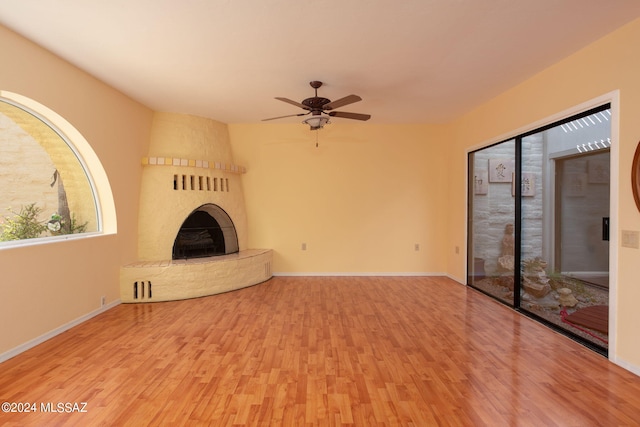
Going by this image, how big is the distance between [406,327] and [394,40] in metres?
2.80

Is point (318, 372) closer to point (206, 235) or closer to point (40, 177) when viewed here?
point (40, 177)

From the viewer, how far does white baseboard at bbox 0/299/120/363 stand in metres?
2.69

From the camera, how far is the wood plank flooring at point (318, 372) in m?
1.96

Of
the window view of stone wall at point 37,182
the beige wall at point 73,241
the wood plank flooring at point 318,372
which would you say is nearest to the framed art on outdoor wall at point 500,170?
the wood plank flooring at point 318,372

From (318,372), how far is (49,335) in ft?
8.72

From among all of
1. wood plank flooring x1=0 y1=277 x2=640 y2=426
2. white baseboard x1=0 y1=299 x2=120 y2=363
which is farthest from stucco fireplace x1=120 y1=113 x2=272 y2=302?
wood plank flooring x1=0 y1=277 x2=640 y2=426

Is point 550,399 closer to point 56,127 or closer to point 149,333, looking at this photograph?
point 149,333

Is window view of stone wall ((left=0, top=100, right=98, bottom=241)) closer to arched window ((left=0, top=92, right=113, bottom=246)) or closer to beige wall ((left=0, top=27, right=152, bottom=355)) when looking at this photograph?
arched window ((left=0, top=92, right=113, bottom=246))

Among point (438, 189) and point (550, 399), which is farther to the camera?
point (438, 189)

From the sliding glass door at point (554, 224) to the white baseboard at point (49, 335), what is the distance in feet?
16.5

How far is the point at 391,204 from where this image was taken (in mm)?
5922

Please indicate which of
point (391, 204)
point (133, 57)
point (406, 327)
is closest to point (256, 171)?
point (391, 204)

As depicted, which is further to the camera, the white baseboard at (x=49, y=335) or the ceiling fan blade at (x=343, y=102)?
the ceiling fan blade at (x=343, y=102)

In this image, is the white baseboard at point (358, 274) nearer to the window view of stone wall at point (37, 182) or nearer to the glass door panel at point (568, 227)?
the glass door panel at point (568, 227)
